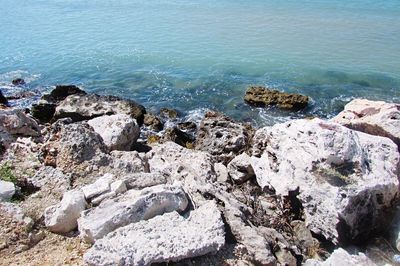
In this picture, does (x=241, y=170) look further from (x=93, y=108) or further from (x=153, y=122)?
(x=93, y=108)

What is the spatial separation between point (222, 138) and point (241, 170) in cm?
266

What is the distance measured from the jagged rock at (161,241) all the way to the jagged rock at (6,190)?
249 centimetres


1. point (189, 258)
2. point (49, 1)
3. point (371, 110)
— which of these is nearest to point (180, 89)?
point (371, 110)

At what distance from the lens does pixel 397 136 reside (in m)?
10.0

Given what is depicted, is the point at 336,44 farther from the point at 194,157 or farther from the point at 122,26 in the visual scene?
the point at 194,157

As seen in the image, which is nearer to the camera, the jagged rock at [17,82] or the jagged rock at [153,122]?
the jagged rock at [153,122]

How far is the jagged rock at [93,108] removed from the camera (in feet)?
54.7

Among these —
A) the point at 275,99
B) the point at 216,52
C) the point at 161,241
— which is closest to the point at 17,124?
the point at 161,241

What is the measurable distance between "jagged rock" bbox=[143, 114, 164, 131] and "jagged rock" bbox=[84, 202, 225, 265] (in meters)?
10.3

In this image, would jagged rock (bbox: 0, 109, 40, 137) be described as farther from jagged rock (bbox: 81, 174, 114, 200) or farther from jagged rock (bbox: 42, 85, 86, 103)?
jagged rock (bbox: 42, 85, 86, 103)

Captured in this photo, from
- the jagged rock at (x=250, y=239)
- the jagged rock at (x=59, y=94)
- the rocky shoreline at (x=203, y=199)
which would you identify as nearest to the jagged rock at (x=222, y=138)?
the rocky shoreline at (x=203, y=199)

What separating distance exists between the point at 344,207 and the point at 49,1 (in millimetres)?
50343

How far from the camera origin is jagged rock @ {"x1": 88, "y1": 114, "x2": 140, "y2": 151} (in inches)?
442

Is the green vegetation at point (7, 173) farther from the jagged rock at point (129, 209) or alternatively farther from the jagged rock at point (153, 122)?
the jagged rock at point (153, 122)
